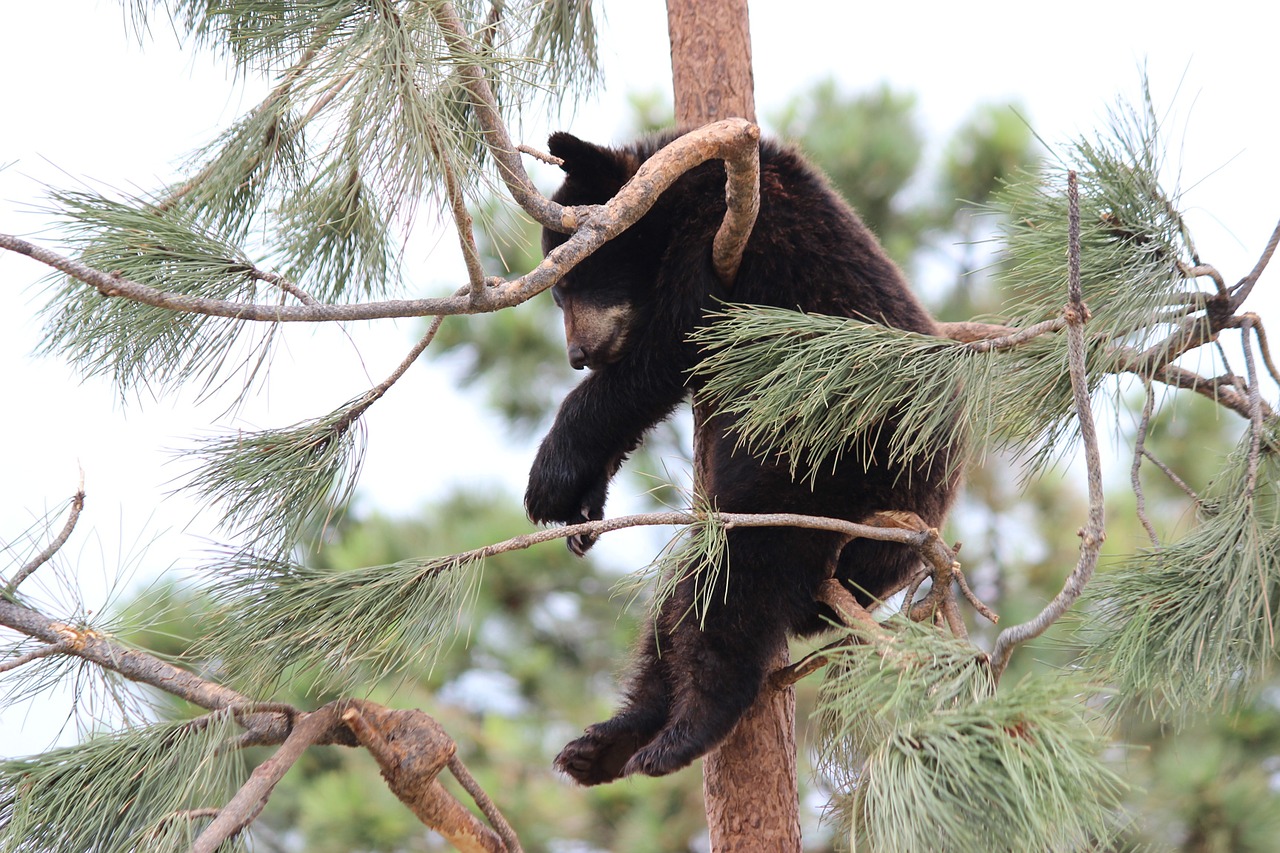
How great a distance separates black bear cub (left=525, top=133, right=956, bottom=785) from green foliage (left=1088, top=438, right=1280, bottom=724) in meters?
0.46

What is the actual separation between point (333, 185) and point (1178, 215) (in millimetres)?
1331

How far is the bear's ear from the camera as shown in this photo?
2.50m

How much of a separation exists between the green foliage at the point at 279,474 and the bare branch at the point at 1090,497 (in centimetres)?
124

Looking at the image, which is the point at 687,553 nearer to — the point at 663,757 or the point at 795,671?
the point at 663,757

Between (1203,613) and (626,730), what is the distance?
41.3 inches

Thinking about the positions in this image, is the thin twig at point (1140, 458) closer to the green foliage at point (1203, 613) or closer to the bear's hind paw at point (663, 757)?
the green foliage at point (1203, 613)

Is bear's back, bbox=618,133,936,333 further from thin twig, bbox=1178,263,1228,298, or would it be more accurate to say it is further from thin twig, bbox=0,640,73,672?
thin twig, bbox=0,640,73,672

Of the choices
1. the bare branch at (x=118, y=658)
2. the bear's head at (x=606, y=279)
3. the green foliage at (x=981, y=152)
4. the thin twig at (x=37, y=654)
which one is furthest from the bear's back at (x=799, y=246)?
the green foliage at (x=981, y=152)

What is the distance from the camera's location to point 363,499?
18.2ft

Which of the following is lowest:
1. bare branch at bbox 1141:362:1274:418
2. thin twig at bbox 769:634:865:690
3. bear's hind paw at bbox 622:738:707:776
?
bear's hind paw at bbox 622:738:707:776

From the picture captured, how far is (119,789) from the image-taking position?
63.4 inches

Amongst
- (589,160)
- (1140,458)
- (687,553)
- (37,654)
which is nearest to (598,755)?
(687,553)

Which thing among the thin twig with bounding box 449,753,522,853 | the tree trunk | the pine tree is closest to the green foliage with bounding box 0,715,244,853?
the pine tree

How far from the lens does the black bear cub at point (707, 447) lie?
6.95 feet
